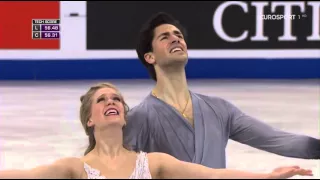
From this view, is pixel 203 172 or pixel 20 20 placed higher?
pixel 20 20

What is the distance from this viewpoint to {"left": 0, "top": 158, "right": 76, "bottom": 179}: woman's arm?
A: 5.34 feet

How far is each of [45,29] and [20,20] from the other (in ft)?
5.52

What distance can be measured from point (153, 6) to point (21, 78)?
233cm

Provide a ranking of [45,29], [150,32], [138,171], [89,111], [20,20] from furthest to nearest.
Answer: [20,20], [45,29], [150,32], [89,111], [138,171]

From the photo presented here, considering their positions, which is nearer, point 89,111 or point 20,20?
point 89,111

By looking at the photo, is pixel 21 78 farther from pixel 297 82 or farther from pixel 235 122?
pixel 235 122

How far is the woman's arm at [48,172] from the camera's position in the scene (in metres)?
1.63

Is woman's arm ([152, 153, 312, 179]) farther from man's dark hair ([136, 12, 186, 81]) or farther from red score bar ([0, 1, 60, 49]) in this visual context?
red score bar ([0, 1, 60, 49])

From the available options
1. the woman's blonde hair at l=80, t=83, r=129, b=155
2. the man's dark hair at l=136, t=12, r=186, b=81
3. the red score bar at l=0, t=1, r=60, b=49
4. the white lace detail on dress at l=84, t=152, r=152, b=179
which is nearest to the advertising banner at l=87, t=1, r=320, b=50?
the red score bar at l=0, t=1, r=60, b=49

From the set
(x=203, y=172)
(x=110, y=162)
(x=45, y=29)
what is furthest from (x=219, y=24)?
(x=203, y=172)

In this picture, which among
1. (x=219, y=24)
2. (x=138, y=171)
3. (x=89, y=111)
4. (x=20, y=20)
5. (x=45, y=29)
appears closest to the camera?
(x=138, y=171)

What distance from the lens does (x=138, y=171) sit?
183cm

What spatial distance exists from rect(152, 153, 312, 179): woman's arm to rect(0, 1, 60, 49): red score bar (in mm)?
8691

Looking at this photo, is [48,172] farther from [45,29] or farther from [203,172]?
[45,29]
